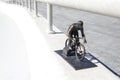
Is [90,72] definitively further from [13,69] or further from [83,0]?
[13,69]

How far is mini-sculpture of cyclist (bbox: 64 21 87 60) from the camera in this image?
2.74m

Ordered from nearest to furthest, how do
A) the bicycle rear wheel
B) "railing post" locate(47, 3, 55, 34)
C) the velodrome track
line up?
the velodrome track
the bicycle rear wheel
"railing post" locate(47, 3, 55, 34)

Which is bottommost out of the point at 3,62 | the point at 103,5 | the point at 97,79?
the point at 3,62

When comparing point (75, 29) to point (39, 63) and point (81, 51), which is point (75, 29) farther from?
point (39, 63)

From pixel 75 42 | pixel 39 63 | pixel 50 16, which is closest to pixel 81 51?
pixel 75 42

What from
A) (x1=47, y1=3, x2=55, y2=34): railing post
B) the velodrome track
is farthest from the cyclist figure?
(x1=47, y1=3, x2=55, y2=34): railing post

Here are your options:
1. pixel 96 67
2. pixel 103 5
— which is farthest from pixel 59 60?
pixel 103 5

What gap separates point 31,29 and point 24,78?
61.6 inches

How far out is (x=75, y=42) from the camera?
111 inches

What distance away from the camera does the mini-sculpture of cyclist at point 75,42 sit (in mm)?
2740

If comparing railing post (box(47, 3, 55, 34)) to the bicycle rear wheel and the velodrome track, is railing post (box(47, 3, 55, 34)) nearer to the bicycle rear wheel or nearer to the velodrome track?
the velodrome track

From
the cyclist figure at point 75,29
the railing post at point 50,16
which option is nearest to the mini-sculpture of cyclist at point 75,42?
the cyclist figure at point 75,29

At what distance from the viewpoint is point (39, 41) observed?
144 inches

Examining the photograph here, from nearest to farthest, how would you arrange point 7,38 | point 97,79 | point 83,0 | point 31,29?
1. point 83,0
2. point 97,79
3. point 31,29
4. point 7,38
